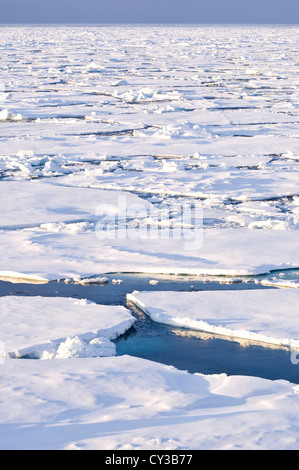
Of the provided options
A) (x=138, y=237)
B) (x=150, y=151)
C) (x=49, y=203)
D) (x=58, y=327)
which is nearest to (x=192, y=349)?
(x=58, y=327)

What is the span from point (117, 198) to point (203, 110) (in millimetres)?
7292

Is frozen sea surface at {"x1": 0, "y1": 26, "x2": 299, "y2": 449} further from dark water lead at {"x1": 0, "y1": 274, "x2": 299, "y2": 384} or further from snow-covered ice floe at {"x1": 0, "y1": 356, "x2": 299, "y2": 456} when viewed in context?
dark water lead at {"x1": 0, "y1": 274, "x2": 299, "y2": 384}

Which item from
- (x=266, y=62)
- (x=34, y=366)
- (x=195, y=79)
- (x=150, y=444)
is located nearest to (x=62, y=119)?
(x=195, y=79)

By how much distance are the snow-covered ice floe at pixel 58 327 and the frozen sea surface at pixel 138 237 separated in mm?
13

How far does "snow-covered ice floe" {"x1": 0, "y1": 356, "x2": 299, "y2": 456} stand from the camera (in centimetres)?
282

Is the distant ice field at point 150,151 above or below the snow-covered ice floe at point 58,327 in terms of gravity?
above

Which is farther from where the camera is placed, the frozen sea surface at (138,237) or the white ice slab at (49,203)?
the white ice slab at (49,203)

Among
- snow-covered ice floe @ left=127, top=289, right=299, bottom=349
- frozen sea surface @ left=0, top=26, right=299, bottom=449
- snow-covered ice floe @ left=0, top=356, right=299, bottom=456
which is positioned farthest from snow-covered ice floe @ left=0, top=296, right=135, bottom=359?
snow-covered ice floe @ left=127, top=289, right=299, bottom=349

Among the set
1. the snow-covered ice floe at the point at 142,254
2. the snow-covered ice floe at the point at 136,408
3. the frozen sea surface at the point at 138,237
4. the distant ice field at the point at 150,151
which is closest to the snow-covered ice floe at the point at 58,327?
the frozen sea surface at the point at 138,237

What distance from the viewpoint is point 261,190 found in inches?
302

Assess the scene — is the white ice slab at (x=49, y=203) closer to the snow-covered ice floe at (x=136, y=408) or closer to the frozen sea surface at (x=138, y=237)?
the frozen sea surface at (x=138, y=237)

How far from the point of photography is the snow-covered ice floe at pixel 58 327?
3.83 meters
